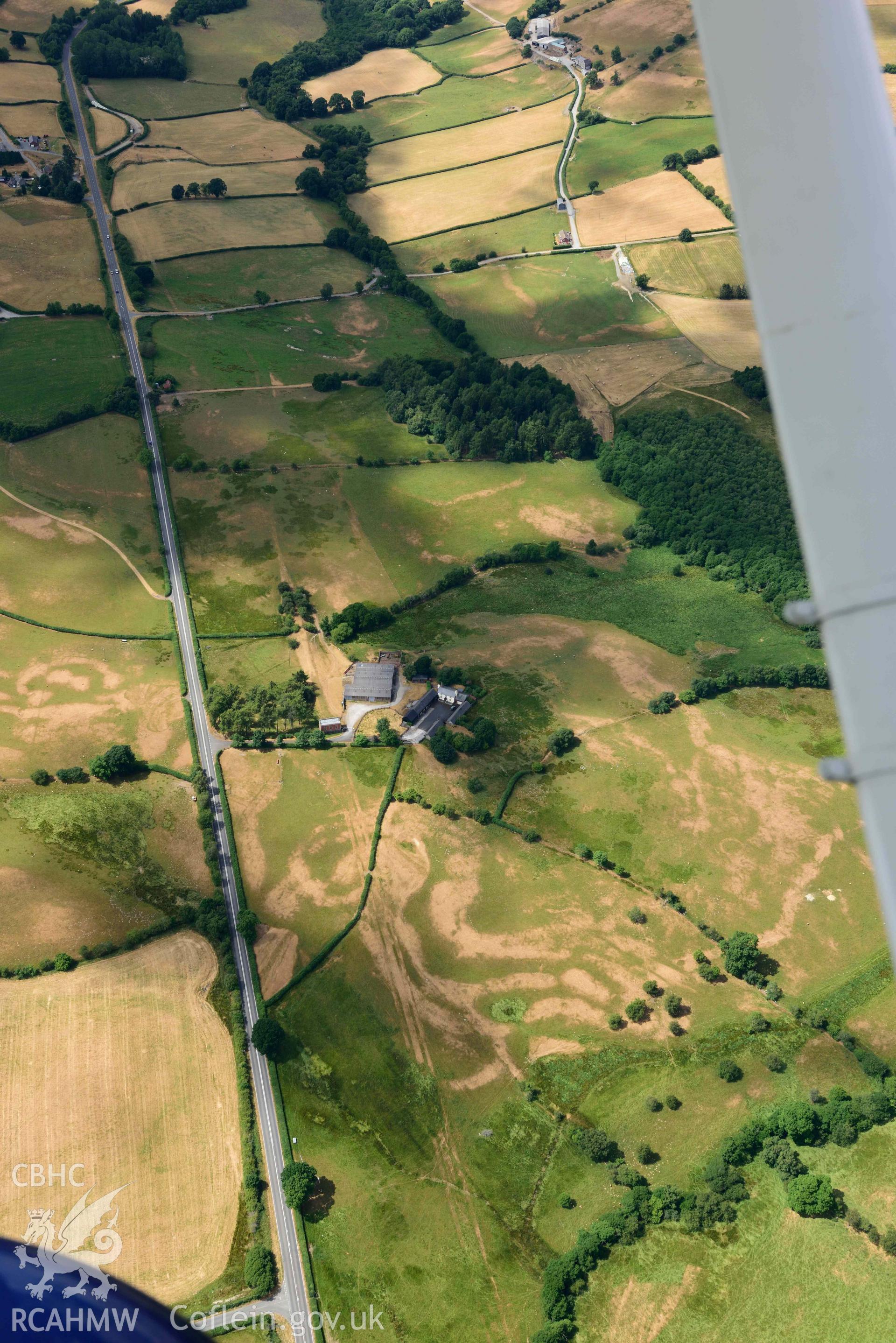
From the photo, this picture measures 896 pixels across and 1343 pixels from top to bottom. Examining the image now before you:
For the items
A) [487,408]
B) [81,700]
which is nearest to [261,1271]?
[81,700]

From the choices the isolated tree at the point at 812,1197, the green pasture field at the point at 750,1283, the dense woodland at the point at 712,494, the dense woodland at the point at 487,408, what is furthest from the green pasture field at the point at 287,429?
the green pasture field at the point at 750,1283

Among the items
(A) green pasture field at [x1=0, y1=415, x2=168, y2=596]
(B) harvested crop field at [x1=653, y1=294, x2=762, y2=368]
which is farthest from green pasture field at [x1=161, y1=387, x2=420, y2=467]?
(B) harvested crop field at [x1=653, y1=294, x2=762, y2=368]

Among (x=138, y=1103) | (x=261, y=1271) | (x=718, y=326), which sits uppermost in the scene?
(x=718, y=326)

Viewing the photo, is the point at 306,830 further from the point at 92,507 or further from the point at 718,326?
the point at 718,326

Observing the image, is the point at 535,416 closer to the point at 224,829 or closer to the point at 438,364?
the point at 438,364

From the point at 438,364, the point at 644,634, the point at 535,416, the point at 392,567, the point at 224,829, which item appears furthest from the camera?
the point at 438,364

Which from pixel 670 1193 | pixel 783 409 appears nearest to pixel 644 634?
pixel 670 1193
